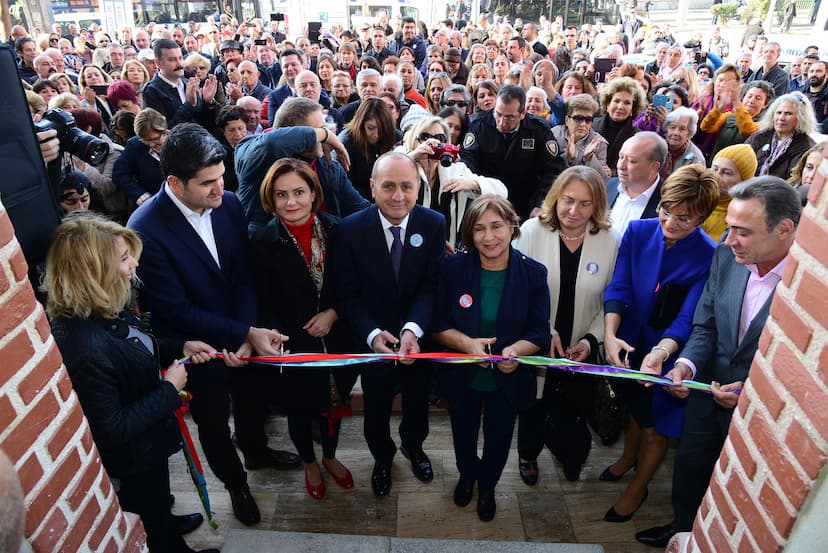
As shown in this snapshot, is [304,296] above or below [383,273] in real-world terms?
below

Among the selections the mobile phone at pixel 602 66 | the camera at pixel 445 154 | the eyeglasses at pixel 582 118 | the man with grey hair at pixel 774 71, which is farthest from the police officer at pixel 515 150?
the man with grey hair at pixel 774 71

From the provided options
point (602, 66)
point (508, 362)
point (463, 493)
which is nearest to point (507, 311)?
point (508, 362)

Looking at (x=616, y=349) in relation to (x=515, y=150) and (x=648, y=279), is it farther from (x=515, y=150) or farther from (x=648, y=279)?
(x=515, y=150)

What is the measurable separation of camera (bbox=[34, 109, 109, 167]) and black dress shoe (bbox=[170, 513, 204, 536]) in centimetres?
201

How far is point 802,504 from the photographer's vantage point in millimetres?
1301

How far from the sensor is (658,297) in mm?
2799

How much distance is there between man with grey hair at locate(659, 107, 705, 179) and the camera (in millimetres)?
4414

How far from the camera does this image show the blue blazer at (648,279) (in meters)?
2.71

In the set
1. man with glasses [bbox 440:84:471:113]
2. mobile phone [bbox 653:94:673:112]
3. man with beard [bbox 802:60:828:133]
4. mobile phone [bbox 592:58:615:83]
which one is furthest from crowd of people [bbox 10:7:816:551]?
mobile phone [bbox 592:58:615:83]

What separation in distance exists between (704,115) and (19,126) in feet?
23.1

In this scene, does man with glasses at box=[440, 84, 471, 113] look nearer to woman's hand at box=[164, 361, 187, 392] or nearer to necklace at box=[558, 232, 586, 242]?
necklace at box=[558, 232, 586, 242]

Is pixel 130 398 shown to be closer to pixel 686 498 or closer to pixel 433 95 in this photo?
pixel 686 498

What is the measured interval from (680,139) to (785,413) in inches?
145

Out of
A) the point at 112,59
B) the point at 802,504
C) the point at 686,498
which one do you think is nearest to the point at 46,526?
the point at 802,504
